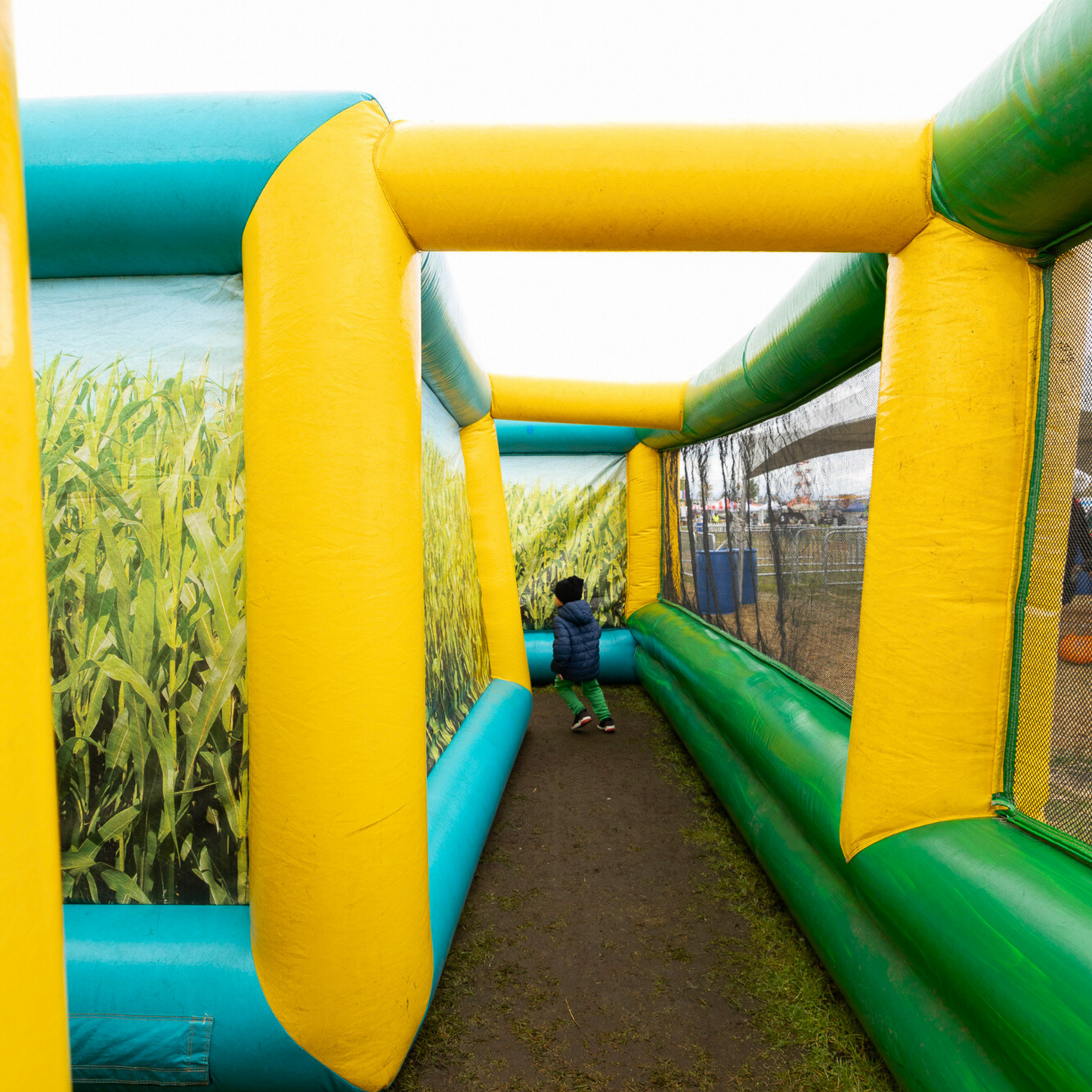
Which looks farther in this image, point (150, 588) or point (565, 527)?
point (565, 527)

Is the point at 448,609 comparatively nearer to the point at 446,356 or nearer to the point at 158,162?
the point at 446,356

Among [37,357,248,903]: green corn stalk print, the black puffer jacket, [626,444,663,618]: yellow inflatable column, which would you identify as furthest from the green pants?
[37,357,248,903]: green corn stalk print

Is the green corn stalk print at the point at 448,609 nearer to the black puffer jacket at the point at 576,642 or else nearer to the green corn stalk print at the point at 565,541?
the black puffer jacket at the point at 576,642

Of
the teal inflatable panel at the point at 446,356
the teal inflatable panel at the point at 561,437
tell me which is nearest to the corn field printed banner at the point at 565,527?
the teal inflatable panel at the point at 561,437

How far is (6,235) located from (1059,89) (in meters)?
1.70

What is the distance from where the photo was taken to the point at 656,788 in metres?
3.59

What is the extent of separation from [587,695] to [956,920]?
320 centimetres

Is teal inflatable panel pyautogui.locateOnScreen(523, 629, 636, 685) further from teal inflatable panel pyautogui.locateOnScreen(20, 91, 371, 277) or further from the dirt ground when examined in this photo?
teal inflatable panel pyautogui.locateOnScreen(20, 91, 371, 277)

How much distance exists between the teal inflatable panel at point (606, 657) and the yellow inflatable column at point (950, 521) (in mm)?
4003

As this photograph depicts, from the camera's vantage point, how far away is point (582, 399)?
442 cm

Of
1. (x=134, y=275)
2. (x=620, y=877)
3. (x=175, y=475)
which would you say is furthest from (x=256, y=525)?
(x=620, y=877)

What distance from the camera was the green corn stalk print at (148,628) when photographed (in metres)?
1.71

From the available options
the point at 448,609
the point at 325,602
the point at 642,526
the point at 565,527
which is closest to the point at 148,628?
the point at 325,602

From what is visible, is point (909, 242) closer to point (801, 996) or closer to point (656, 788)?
point (801, 996)
